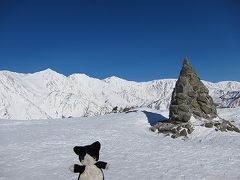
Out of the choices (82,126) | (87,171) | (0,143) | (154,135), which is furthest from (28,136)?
(87,171)

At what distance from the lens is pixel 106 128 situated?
40.5m

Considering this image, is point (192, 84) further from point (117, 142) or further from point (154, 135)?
point (117, 142)

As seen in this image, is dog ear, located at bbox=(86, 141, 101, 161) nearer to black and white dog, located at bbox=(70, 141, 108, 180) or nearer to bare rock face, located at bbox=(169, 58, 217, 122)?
black and white dog, located at bbox=(70, 141, 108, 180)

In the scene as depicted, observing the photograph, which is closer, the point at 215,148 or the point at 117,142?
the point at 215,148

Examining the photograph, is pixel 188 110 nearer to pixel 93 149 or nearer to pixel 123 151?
pixel 123 151

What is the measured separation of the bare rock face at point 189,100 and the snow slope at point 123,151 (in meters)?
2.89

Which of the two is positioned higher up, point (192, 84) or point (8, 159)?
point (192, 84)

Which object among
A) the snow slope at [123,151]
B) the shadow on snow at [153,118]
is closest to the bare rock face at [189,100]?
the snow slope at [123,151]

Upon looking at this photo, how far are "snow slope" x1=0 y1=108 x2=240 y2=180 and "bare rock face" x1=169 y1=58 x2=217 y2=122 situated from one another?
9.48ft

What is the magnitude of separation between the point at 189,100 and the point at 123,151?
510 inches

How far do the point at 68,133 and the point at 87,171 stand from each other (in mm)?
30310

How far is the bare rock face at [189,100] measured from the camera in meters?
39.7

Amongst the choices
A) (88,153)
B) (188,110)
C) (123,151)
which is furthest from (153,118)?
(88,153)

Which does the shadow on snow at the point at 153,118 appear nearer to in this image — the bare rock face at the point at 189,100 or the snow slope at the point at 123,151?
the snow slope at the point at 123,151
